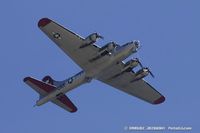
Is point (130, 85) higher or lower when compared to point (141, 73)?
higher

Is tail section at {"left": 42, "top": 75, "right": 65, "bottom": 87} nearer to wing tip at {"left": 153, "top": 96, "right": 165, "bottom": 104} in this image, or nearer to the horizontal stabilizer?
the horizontal stabilizer

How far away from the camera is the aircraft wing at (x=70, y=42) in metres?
65.8

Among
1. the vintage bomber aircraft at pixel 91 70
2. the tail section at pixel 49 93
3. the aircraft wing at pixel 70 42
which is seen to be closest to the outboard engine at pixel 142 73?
the vintage bomber aircraft at pixel 91 70

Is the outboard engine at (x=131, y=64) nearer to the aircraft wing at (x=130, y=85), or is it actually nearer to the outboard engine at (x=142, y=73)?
the aircraft wing at (x=130, y=85)

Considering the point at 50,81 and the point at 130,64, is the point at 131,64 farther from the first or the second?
the point at 50,81

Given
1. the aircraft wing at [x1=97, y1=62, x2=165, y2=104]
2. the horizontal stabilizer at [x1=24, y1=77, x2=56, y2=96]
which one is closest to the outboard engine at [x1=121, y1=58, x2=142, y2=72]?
the aircraft wing at [x1=97, y1=62, x2=165, y2=104]

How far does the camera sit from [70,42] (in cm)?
6769

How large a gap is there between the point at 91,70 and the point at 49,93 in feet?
20.9

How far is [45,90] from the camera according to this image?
72.7m

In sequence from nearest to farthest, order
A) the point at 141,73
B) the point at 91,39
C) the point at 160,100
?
the point at 91,39 < the point at 141,73 < the point at 160,100

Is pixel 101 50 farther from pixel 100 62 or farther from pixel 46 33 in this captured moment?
pixel 46 33

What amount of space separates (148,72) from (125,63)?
3.14 meters

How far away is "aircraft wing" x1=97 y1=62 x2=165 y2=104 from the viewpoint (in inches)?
2917

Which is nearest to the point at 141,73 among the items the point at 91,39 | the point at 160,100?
the point at 160,100
